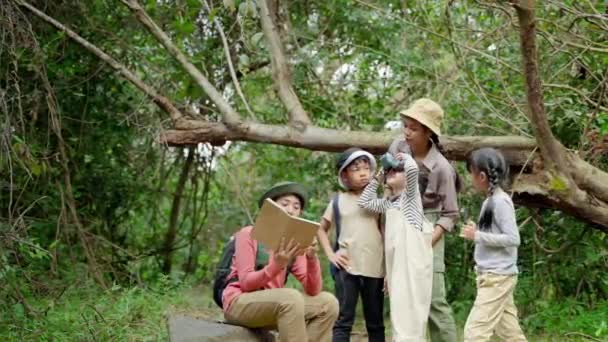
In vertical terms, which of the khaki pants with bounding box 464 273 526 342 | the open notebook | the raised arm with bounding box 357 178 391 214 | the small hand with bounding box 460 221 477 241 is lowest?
the khaki pants with bounding box 464 273 526 342

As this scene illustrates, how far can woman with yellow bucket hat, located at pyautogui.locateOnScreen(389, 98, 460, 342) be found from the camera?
5.73m

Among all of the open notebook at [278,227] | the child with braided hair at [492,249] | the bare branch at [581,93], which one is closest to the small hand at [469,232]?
the child with braided hair at [492,249]

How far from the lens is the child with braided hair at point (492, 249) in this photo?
545 cm

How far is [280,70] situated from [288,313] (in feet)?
10.1

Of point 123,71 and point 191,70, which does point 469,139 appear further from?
point 123,71

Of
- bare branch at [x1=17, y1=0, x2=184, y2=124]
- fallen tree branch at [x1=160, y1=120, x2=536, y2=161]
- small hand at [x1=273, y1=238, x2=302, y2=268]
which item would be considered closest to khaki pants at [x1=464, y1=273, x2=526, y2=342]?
small hand at [x1=273, y1=238, x2=302, y2=268]

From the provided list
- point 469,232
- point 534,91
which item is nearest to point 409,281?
point 469,232

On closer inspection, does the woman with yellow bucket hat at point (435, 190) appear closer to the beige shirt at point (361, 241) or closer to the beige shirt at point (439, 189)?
the beige shirt at point (439, 189)

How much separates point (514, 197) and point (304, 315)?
208 centimetres

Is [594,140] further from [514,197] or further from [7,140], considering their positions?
[7,140]

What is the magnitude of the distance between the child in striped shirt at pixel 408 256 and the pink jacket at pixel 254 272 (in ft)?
1.55

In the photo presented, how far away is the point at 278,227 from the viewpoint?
5254mm

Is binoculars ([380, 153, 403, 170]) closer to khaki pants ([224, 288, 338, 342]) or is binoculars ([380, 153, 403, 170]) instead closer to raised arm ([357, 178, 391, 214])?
raised arm ([357, 178, 391, 214])

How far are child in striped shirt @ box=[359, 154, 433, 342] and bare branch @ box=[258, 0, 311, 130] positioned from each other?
2374 millimetres
